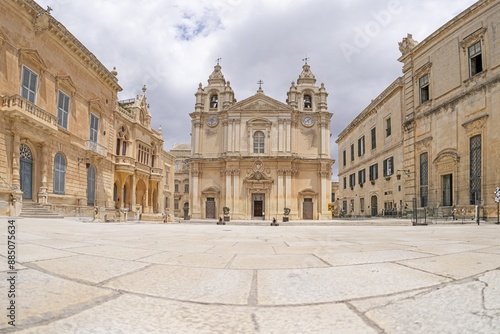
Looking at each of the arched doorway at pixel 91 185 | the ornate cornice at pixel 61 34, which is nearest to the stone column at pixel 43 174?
the arched doorway at pixel 91 185

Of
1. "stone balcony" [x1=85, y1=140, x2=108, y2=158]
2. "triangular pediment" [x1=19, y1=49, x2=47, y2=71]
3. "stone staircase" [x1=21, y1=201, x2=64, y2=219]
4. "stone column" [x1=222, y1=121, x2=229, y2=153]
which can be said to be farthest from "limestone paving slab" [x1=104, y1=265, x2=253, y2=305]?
"stone column" [x1=222, y1=121, x2=229, y2=153]

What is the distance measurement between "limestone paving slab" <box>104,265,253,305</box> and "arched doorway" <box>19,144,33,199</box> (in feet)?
52.6

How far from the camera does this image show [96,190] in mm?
22250

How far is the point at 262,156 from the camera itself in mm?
35344

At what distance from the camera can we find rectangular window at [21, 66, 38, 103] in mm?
15595

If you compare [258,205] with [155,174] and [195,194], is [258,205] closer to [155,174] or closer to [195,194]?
[195,194]

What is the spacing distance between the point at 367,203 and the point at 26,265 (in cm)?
3316

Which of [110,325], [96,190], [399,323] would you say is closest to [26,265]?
[110,325]

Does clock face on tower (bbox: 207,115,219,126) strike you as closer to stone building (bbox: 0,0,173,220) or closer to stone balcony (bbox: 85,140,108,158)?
stone building (bbox: 0,0,173,220)

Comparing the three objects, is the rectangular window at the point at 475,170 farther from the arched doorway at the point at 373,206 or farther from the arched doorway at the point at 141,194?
the arched doorway at the point at 141,194

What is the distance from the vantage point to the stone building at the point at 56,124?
14352 mm

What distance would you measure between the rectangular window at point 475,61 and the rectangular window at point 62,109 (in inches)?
937

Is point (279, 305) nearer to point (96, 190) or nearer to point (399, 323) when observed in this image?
point (399, 323)

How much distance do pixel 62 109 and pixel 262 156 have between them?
826 inches
